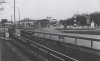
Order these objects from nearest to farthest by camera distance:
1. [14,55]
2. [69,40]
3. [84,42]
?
[14,55], [84,42], [69,40]

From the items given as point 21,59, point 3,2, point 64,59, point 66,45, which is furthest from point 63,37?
point 3,2

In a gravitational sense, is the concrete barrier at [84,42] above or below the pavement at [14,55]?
above

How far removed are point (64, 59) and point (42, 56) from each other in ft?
14.1

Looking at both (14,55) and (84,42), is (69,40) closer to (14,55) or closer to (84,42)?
(84,42)

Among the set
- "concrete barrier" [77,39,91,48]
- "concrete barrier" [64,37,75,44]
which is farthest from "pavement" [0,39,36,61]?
"concrete barrier" [64,37,75,44]

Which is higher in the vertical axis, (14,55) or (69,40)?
(69,40)

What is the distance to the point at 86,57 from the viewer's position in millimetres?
13922

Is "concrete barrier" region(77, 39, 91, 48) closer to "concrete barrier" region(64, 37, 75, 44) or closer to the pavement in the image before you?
"concrete barrier" region(64, 37, 75, 44)

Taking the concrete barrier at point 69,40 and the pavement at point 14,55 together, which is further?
the concrete barrier at point 69,40

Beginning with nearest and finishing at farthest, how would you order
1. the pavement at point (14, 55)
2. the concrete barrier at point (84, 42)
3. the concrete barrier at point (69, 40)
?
the pavement at point (14, 55) < the concrete barrier at point (84, 42) < the concrete barrier at point (69, 40)

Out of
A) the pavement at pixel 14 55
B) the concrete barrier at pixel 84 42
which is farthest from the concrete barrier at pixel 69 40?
the pavement at pixel 14 55

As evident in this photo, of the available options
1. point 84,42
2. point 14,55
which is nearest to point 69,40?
point 84,42

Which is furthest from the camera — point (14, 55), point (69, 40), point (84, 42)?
point (69, 40)

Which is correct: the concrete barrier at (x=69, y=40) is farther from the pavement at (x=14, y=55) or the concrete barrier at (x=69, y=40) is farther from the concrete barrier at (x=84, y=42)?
the pavement at (x=14, y=55)
